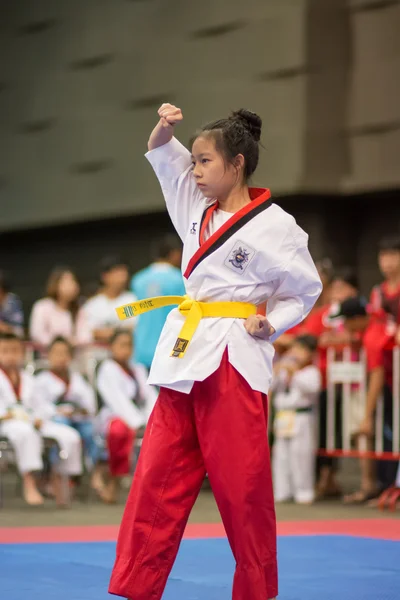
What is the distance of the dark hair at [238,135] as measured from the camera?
10.7 feet

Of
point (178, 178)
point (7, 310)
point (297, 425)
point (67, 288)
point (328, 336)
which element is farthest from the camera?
point (7, 310)

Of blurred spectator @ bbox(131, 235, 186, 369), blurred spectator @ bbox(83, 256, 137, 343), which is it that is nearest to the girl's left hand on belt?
blurred spectator @ bbox(131, 235, 186, 369)

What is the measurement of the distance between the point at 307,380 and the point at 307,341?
263mm

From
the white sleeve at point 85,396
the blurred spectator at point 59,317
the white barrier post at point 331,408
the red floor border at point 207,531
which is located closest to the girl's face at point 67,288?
the blurred spectator at point 59,317

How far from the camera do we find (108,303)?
8.60 meters

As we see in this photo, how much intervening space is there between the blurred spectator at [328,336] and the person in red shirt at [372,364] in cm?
16

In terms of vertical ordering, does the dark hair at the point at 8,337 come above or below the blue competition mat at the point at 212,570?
above

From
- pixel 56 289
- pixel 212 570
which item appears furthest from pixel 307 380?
pixel 212 570

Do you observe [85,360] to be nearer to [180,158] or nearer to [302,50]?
[302,50]

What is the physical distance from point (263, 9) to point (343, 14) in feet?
2.31

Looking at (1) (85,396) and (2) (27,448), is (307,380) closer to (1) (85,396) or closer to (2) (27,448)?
(1) (85,396)

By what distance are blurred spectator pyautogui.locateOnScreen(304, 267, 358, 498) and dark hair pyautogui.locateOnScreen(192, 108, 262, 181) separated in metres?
Answer: 4.12

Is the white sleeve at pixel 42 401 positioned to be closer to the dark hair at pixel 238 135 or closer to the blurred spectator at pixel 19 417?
the blurred spectator at pixel 19 417

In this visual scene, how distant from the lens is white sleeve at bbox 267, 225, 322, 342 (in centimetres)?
325
